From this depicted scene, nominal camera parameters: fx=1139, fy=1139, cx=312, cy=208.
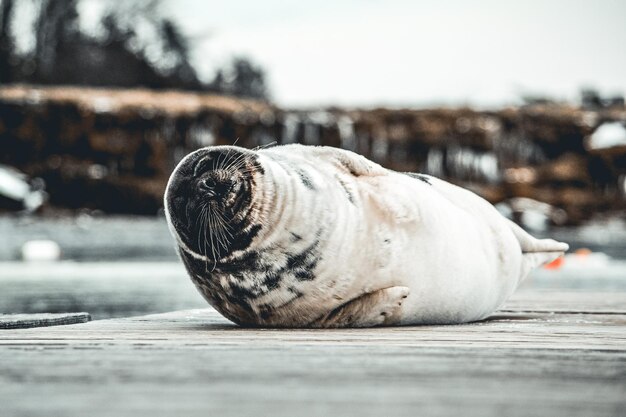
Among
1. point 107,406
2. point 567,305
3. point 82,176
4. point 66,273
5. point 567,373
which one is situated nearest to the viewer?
point 107,406

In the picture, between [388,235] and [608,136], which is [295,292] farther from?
[608,136]

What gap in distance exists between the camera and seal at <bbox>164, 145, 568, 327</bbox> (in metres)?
3.48

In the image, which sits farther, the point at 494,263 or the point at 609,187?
the point at 609,187

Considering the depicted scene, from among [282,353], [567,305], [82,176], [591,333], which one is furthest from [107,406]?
[82,176]

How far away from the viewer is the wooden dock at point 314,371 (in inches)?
75.6

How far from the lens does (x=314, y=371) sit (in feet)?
7.86

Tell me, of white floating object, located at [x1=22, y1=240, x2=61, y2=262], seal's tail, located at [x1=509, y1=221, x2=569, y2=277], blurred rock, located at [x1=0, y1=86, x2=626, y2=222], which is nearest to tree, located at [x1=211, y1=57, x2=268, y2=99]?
blurred rock, located at [x1=0, y1=86, x2=626, y2=222]

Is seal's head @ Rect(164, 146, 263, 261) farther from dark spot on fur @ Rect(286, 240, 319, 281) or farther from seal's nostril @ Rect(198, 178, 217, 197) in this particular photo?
dark spot on fur @ Rect(286, 240, 319, 281)

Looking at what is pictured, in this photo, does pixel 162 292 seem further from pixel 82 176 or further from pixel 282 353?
pixel 82 176

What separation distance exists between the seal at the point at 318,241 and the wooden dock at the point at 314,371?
0.43 feet

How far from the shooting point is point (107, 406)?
6.33ft

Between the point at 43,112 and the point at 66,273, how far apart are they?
19.8m

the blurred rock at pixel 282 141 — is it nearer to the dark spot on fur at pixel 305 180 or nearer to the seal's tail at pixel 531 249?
the seal's tail at pixel 531 249

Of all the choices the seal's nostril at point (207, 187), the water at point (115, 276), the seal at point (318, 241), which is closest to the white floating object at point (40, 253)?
the water at point (115, 276)
